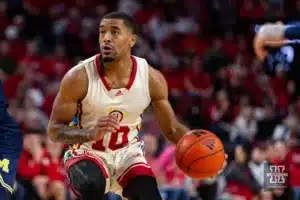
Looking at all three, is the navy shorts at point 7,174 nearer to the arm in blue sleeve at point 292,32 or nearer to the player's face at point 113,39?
the player's face at point 113,39

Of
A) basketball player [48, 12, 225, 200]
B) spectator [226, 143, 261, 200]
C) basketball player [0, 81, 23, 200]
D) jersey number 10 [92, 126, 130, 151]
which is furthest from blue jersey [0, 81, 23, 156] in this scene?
spectator [226, 143, 261, 200]

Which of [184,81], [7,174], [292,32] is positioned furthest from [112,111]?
[184,81]

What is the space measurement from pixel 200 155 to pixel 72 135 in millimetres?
965

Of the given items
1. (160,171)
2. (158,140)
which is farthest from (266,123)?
(160,171)

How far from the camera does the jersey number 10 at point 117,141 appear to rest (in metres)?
5.38

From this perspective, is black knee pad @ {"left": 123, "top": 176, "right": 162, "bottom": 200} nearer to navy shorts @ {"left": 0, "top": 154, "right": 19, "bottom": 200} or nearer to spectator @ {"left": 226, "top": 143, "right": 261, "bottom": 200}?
navy shorts @ {"left": 0, "top": 154, "right": 19, "bottom": 200}

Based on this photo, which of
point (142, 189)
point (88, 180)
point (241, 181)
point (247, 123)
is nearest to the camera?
point (88, 180)

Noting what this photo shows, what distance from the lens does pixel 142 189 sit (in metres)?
5.10

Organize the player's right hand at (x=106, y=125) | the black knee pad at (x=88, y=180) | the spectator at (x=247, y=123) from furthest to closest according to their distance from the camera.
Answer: the spectator at (x=247, y=123) → the black knee pad at (x=88, y=180) → the player's right hand at (x=106, y=125)

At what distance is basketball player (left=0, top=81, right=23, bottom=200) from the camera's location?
5246mm

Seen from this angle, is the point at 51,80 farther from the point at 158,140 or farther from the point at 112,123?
the point at 112,123

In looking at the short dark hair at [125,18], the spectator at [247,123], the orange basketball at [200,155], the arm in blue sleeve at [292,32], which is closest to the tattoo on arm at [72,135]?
the orange basketball at [200,155]

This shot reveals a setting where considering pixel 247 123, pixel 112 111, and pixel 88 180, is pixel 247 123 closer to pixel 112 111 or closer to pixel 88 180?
pixel 112 111

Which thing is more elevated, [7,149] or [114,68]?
[114,68]
